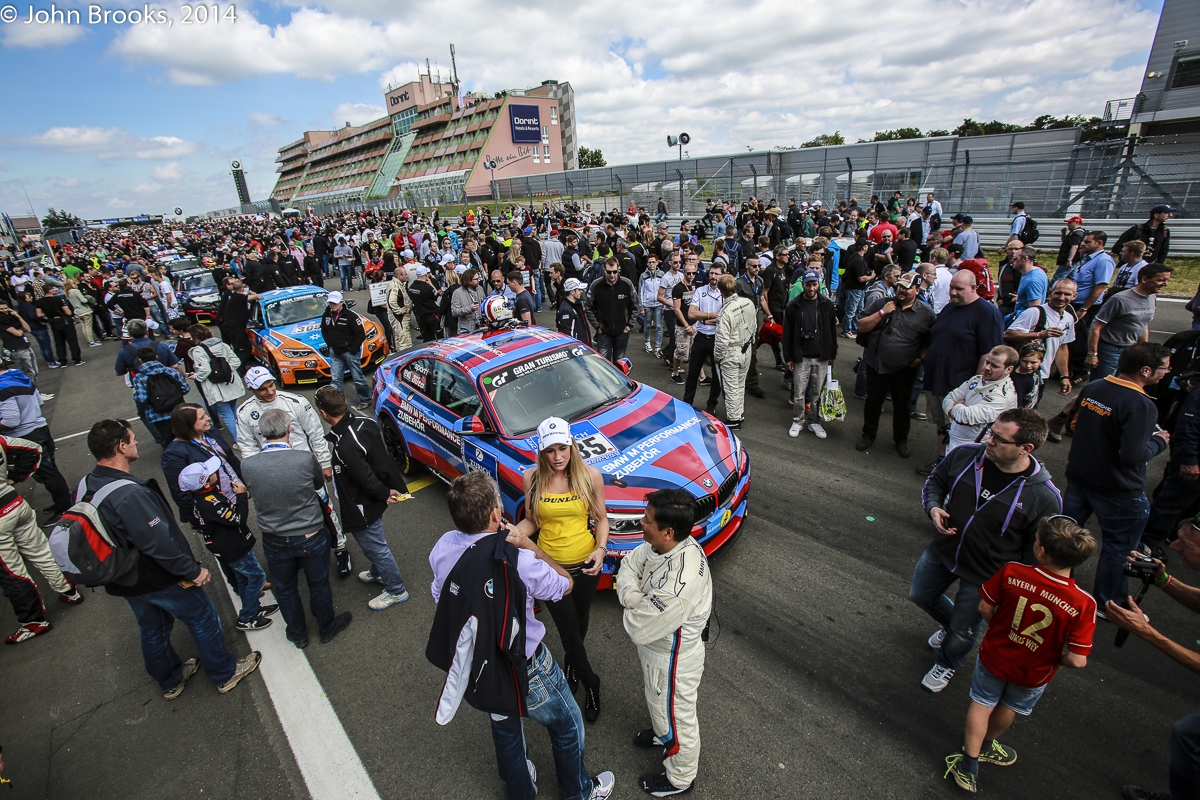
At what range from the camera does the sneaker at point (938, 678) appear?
3113 mm

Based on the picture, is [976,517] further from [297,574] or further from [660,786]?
[297,574]

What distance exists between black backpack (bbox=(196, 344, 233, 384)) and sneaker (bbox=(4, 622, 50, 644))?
116 inches

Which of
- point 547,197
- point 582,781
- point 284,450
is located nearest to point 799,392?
point 582,781

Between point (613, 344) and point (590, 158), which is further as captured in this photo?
point (590, 158)

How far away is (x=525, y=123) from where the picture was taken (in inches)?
2790

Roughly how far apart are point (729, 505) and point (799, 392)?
295 centimetres

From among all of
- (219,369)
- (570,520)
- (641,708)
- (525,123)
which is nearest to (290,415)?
(570,520)

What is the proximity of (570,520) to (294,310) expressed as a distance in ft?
30.6

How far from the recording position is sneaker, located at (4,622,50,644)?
407 centimetres

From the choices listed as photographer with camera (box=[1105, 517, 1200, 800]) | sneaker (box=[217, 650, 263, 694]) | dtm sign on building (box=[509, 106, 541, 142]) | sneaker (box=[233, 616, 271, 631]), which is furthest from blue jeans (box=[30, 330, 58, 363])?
dtm sign on building (box=[509, 106, 541, 142])

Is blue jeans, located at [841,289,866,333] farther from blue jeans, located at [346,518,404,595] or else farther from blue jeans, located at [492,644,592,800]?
blue jeans, located at [492,644,592,800]

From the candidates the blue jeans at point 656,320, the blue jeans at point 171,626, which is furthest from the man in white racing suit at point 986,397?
the blue jeans at point 656,320

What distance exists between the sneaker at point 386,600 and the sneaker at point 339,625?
0.57 ft

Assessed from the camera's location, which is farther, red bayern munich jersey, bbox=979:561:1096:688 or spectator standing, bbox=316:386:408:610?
spectator standing, bbox=316:386:408:610
